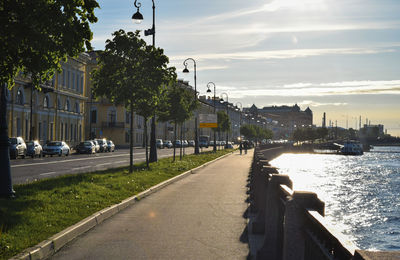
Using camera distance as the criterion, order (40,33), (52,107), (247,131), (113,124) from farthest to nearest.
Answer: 1. (247,131)
2. (113,124)
3. (52,107)
4. (40,33)

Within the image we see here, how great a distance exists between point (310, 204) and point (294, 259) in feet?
1.92

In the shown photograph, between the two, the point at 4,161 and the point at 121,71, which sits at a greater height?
the point at 121,71

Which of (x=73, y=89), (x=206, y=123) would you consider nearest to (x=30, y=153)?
(x=73, y=89)

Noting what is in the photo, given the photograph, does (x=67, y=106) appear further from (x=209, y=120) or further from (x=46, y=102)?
(x=209, y=120)

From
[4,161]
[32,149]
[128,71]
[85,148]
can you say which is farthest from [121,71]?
[85,148]

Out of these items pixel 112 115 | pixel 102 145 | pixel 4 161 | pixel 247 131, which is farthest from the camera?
pixel 247 131

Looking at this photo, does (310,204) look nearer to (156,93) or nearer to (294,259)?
(294,259)

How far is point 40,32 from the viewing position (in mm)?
9133

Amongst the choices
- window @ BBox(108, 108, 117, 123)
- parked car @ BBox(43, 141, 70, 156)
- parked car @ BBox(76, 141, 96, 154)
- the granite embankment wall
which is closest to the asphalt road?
parked car @ BBox(43, 141, 70, 156)

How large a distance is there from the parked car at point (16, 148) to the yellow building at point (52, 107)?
723cm

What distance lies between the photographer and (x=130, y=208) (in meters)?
13.0

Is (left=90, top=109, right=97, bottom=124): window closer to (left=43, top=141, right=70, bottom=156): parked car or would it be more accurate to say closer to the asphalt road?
(left=43, top=141, right=70, bottom=156): parked car

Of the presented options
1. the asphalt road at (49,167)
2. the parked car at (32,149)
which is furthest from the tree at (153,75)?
the parked car at (32,149)

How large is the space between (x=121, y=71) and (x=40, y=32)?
13548 mm
